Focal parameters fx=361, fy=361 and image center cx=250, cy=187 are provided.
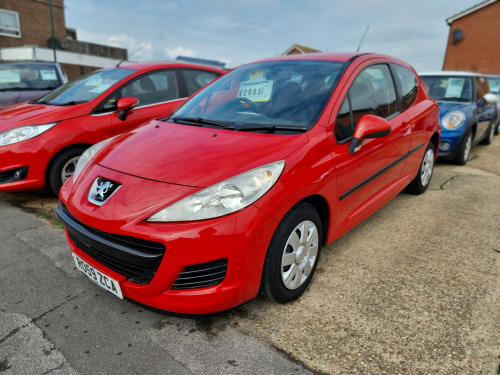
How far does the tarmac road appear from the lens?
5.84ft

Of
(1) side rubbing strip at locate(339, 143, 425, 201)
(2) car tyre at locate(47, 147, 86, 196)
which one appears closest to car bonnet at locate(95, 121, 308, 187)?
(1) side rubbing strip at locate(339, 143, 425, 201)

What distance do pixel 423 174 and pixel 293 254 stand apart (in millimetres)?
2738

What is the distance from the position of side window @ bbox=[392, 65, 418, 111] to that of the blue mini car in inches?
81.9

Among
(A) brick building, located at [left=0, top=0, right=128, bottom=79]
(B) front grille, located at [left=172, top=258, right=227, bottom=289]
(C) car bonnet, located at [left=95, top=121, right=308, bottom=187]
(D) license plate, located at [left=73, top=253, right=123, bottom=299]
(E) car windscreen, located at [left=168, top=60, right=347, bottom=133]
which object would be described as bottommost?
(D) license plate, located at [left=73, top=253, right=123, bottom=299]

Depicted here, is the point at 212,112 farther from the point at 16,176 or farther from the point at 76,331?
the point at 16,176

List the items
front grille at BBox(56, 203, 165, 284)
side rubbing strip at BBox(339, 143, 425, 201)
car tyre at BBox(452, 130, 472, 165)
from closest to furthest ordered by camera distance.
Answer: front grille at BBox(56, 203, 165, 284)
side rubbing strip at BBox(339, 143, 425, 201)
car tyre at BBox(452, 130, 472, 165)

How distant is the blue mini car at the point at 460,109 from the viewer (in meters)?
5.46

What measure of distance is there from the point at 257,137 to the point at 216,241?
766 millimetres

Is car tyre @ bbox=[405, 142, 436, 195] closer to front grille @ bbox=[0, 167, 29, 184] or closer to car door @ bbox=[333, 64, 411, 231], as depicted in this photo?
car door @ bbox=[333, 64, 411, 231]

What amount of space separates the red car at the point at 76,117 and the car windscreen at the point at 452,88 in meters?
4.25

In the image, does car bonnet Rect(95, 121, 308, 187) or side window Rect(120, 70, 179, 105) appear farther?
side window Rect(120, 70, 179, 105)

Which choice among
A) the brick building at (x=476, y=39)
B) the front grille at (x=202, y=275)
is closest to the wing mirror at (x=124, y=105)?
the front grille at (x=202, y=275)

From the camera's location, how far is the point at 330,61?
2.82 meters

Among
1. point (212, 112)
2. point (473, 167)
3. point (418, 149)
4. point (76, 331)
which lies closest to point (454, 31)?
point (473, 167)
